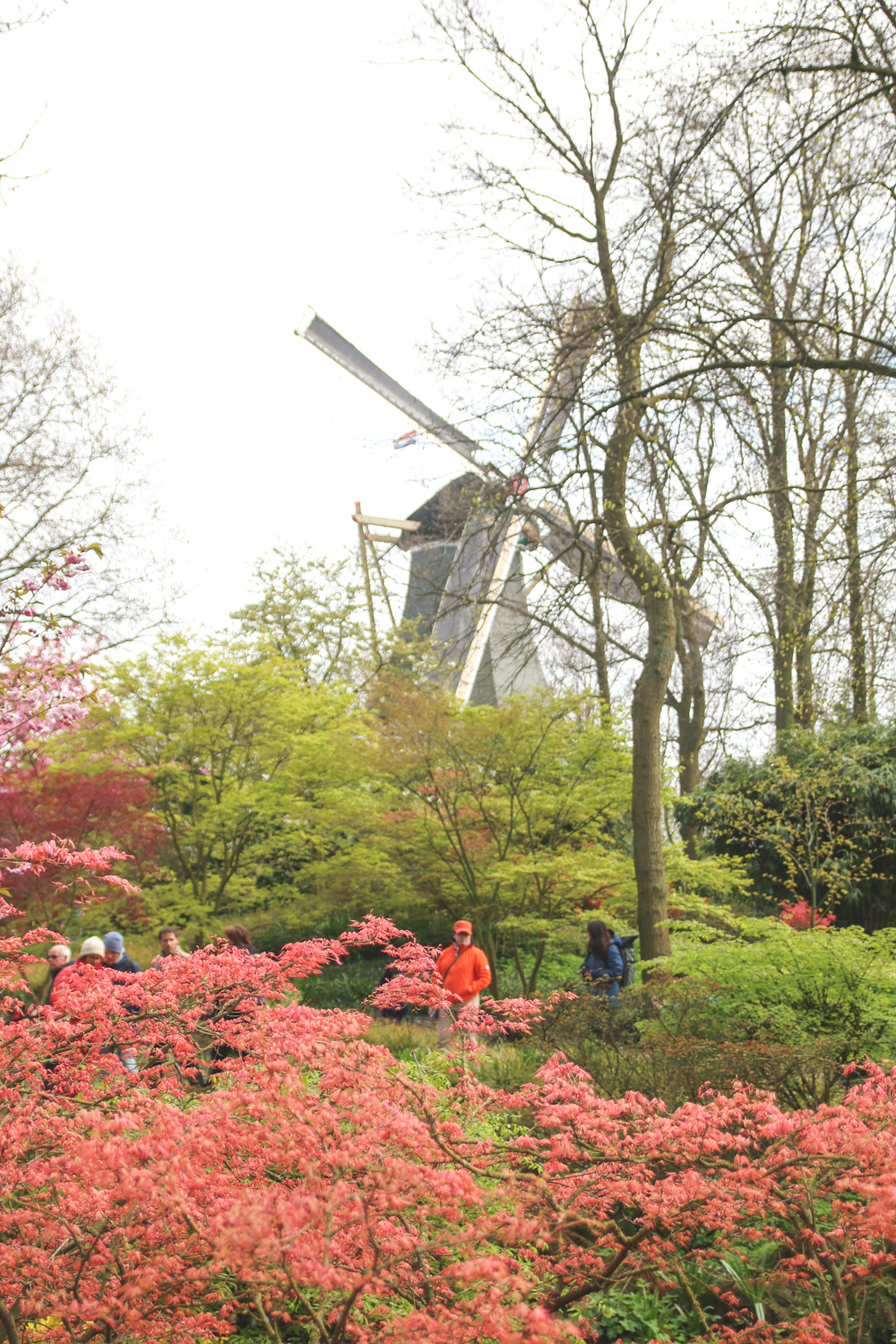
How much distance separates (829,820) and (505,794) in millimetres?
5640

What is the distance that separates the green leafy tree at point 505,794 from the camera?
1058cm

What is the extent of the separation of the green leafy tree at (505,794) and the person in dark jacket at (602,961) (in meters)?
2.07

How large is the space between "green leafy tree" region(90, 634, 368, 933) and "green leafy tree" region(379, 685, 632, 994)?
3.14 ft

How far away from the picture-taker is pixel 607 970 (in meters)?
7.91

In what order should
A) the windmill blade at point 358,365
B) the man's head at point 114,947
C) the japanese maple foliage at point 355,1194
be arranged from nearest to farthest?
the japanese maple foliage at point 355,1194
the man's head at point 114,947
the windmill blade at point 358,365

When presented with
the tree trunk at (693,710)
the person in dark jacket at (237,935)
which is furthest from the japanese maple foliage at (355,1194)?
the tree trunk at (693,710)

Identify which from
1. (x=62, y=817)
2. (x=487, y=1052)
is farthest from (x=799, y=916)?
(x=62, y=817)

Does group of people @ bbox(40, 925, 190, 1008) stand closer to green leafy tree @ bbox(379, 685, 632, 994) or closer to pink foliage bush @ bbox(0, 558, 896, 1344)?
pink foliage bush @ bbox(0, 558, 896, 1344)

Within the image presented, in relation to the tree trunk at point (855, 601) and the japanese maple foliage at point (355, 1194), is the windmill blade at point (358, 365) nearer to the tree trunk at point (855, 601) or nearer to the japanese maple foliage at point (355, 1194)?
the tree trunk at point (855, 601)

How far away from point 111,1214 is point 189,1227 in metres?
0.23

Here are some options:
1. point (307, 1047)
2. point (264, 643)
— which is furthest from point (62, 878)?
point (307, 1047)

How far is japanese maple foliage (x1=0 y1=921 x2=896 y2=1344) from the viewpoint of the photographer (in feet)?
7.15

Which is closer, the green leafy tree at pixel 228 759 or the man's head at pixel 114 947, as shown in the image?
the man's head at pixel 114 947

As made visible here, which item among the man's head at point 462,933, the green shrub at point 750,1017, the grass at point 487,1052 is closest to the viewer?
the green shrub at point 750,1017
